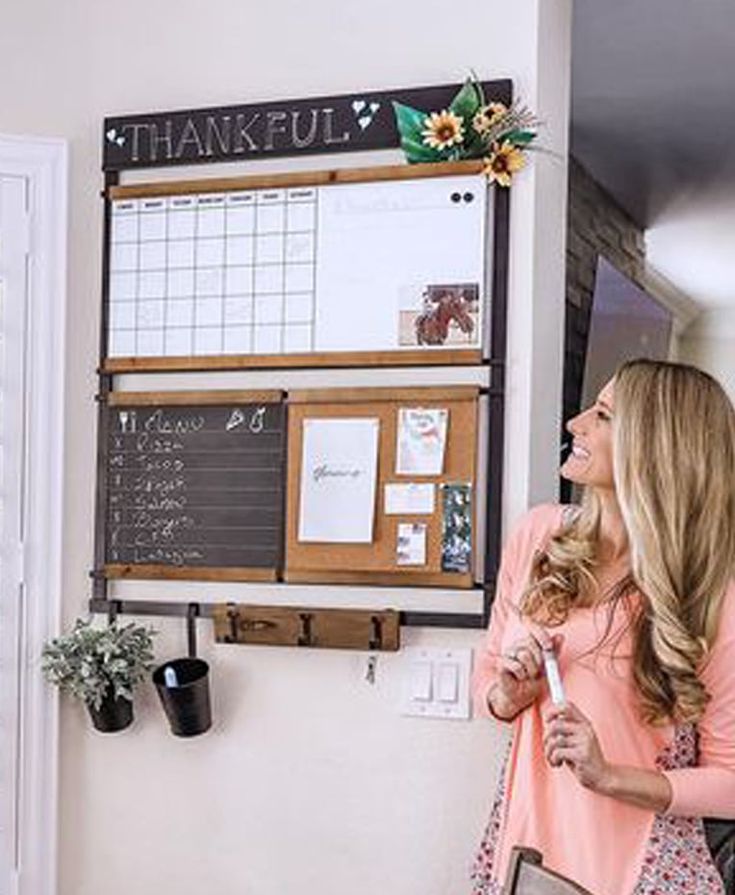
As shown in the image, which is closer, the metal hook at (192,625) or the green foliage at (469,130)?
the green foliage at (469,130)

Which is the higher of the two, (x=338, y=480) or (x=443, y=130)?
(x=443, y=130)

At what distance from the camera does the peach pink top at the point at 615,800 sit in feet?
6.34

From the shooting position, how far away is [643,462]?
1.94 metres

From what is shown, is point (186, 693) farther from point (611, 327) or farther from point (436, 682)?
point (611, 327)

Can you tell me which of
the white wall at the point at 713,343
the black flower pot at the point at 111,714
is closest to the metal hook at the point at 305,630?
→ the black flower pot at the point at 111,714

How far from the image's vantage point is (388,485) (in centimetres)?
238

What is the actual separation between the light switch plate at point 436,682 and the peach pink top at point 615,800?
1.02ft

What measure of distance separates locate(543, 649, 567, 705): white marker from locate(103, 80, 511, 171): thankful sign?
1.07 meters

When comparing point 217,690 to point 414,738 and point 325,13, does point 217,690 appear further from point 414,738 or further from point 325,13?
point 325,13

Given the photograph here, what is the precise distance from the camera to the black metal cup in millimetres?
2422

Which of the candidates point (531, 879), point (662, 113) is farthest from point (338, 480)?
point (662, 113)

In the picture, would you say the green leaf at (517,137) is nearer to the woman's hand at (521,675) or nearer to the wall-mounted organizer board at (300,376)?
the wall-mounted organizer board at (300,376)

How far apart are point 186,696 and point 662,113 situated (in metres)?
2.62

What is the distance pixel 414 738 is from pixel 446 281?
0.89 m
